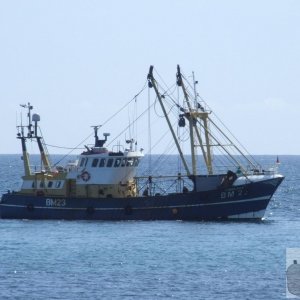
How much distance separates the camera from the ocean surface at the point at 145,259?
58.1 meters

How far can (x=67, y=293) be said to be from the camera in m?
57.2

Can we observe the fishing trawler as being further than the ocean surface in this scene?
Yes

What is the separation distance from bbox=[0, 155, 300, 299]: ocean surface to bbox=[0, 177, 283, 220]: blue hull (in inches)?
41.0

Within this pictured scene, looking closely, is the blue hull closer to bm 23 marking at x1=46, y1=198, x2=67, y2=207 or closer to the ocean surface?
bm 23 marking at x1=46, y1=198, x2=67, y2=207

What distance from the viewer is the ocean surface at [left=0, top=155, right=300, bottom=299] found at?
191 feet

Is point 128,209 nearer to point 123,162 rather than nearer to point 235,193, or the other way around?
point 123,162

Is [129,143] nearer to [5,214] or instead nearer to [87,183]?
[87,183]

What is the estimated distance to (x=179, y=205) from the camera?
85875 millimetres

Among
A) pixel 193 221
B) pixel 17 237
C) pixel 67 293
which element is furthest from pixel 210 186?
pixel 67 293

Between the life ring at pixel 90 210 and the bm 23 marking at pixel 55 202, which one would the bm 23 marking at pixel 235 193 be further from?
the bm 23 marking at pixel 55 202

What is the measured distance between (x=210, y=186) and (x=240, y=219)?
319cm

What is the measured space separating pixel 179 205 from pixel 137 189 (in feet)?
18.3

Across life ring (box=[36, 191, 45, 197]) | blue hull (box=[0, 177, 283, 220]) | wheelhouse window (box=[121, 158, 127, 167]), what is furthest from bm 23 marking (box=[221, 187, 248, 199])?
life ring (box=[36, 191, 45, 197])

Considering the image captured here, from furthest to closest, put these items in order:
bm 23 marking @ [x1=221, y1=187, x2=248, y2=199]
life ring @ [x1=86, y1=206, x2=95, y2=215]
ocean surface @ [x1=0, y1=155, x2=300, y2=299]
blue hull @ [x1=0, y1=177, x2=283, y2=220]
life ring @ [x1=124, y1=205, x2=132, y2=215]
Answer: life ring @ [x1=86, y1=206, x2=95, y2=215]
life ring @ [x1=124, y1=205, x2=132, y2=215]
blue hull @ [x1=0, y1=177, x2=283, y2=220]
bm 23 marking @ [x1=221, y1=187, x2=248, y2=199]
ocean surface @ [x1=0, y1=155, x2=300, y2=299]
